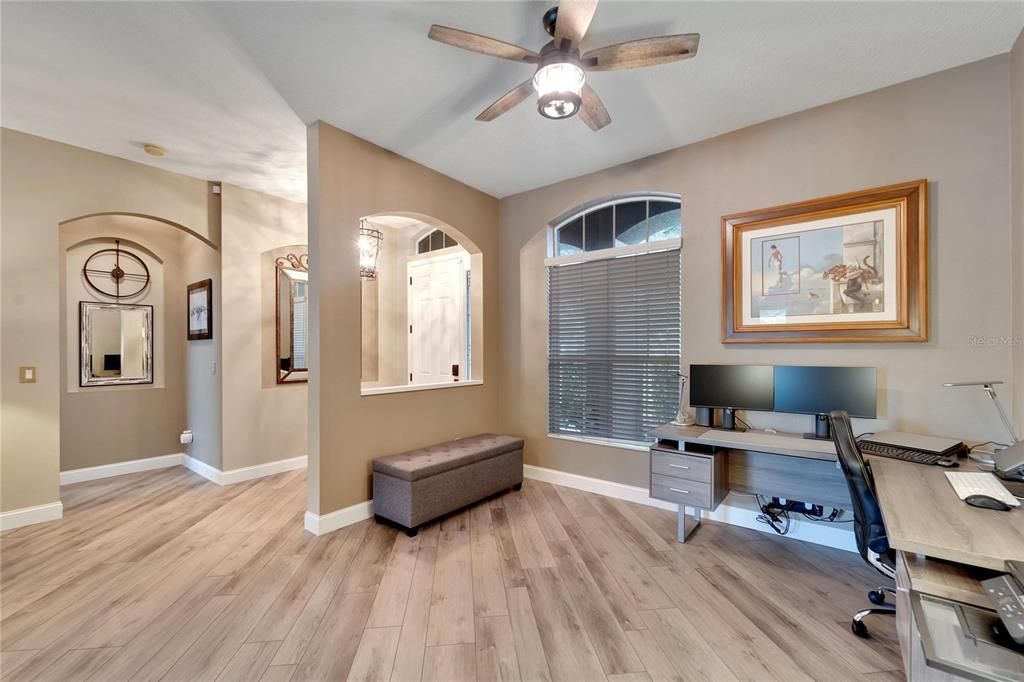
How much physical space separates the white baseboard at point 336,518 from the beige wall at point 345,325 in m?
0.04

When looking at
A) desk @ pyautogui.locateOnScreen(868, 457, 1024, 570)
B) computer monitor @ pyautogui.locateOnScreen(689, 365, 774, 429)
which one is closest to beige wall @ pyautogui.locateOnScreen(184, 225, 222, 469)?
computer monitor @ pyautogui.locateOnScreen(689, 365, 774, 429)

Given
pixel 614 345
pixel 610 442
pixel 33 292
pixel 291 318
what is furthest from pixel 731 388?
pixel 33 292

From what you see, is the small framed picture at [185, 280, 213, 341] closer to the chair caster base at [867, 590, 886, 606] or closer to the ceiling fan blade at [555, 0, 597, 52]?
the ceiling fan blade at [555, 0, 597, 52]

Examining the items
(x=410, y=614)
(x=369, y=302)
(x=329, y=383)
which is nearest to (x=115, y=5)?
(x=329, y=383)

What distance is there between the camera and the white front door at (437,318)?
193 inches

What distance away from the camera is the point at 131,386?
4.40 metres

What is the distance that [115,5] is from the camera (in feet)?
6.54

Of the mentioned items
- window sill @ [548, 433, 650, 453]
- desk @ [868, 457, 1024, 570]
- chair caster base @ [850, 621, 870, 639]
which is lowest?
chair caster base @ [850, 621, 870, 639]

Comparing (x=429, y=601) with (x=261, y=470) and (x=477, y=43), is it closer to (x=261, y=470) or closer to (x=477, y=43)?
(x=477, y=43)

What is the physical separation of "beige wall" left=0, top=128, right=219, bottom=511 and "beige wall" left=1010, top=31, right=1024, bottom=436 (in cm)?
607

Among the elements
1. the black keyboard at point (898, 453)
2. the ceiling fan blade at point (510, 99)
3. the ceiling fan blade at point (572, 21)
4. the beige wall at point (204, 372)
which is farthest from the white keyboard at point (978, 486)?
the beige wall at point (204, 372)

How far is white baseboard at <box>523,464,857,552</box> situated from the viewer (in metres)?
2.74

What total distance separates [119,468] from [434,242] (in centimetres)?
402

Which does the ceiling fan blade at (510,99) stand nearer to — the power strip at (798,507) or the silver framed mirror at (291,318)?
the power strip at (798,507)
